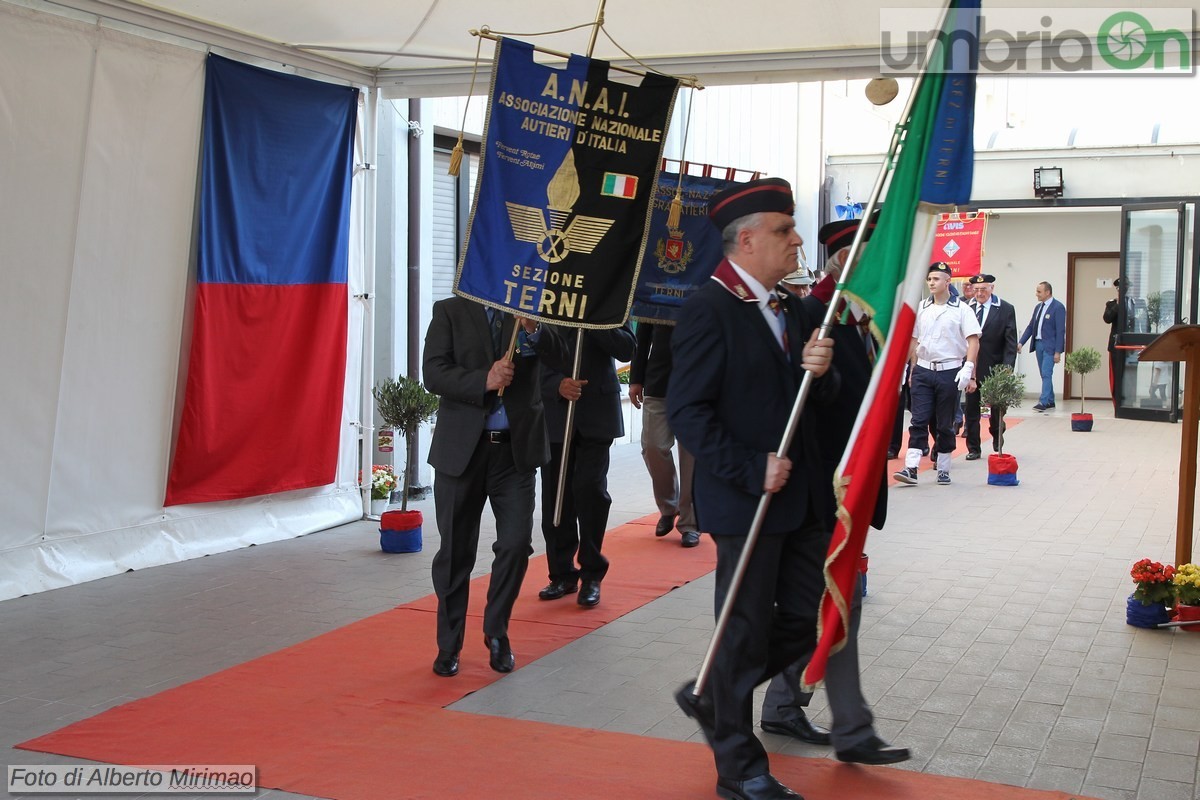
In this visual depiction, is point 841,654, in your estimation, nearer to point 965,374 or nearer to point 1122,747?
point 1122,747

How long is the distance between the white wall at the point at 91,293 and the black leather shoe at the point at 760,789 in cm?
451

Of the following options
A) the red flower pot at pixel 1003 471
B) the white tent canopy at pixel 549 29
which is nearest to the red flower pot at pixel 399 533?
the white tent canopy at pixel 549 29

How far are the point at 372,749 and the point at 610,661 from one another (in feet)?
4.85

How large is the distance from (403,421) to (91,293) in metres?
2.15

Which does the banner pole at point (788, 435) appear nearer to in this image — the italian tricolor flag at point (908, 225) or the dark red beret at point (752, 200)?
the italian tricolor flag at point (908, 225)

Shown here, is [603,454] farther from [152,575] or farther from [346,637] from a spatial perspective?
[152,575]

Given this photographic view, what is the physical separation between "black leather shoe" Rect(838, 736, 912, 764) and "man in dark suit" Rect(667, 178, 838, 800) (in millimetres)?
410

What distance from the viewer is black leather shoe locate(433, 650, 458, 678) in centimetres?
523

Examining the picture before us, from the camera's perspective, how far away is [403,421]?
317 inches

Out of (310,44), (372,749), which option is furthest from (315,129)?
(372,749)

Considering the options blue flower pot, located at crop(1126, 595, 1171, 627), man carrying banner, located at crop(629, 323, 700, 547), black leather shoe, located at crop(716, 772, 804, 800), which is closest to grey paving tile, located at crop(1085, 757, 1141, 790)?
black leather shoe, located at crop(716, 772, 804, 800)

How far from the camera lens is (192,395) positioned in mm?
7473

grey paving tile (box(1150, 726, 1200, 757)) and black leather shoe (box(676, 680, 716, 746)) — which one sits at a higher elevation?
black leather shoe (box(676, 680, 716, 746))
